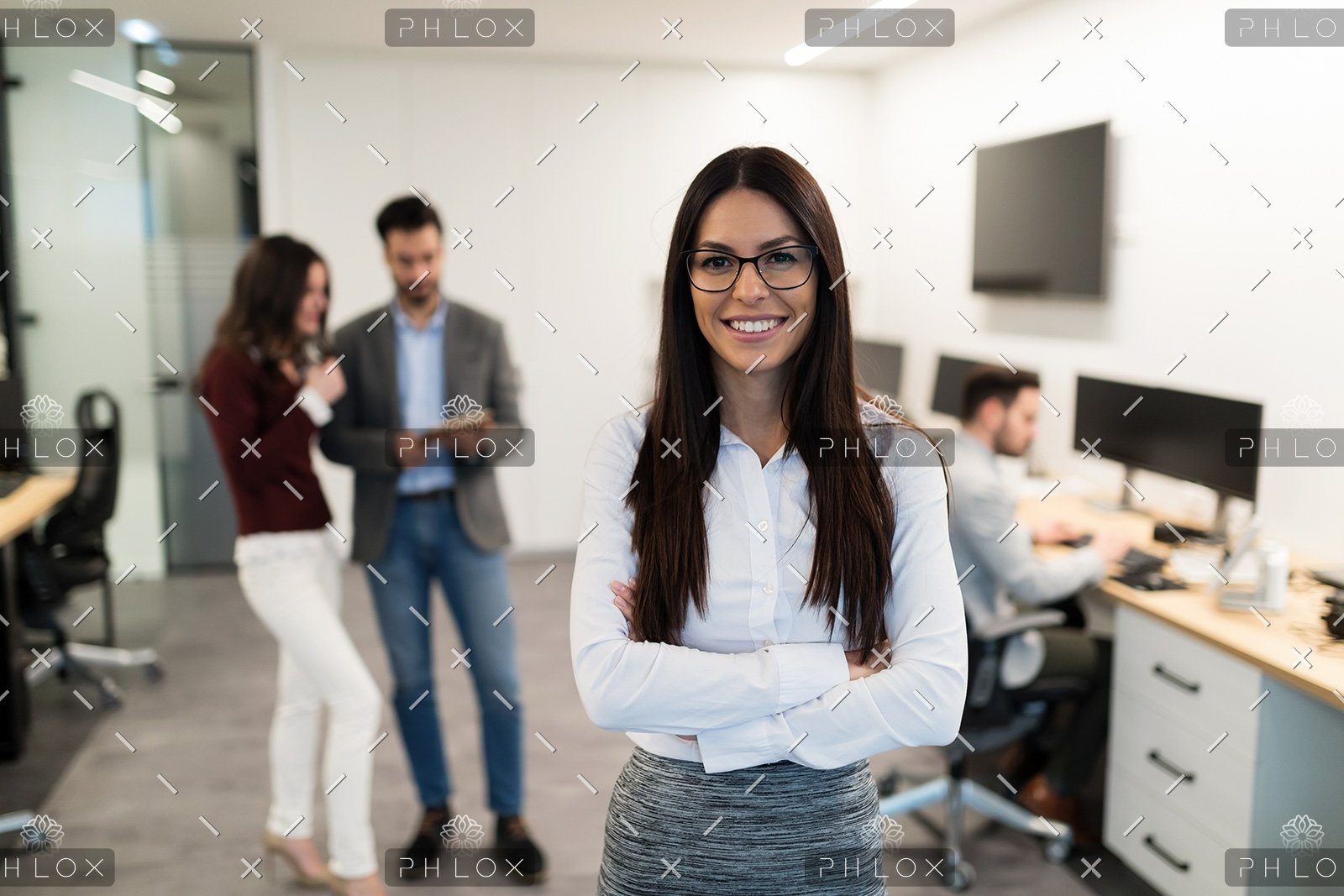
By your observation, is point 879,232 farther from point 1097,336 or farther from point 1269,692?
point 1269,692

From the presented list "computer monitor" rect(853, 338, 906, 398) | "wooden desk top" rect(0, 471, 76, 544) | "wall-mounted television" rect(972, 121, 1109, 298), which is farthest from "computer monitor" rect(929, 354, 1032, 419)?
"wooden desk top" rect(0, 471, 76, 544)

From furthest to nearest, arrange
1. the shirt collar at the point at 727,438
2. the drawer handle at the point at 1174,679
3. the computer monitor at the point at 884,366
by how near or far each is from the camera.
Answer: the computer monitor at the point at 884,366 < the drawer handle at the point at 1174,679 < the shirt collar at the point at 727,438

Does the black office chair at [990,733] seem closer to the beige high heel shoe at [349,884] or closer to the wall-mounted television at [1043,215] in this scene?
the beige high heel shoe at [349,884]

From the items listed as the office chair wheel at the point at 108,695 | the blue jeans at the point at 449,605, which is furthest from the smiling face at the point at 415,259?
the office chair wheel at the point at 108,695

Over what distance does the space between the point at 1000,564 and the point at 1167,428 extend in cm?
90

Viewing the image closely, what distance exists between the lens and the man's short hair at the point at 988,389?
2.52 m

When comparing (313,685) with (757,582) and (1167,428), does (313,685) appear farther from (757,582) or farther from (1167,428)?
(1167,428)

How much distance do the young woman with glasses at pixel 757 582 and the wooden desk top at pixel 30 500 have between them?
2.42m

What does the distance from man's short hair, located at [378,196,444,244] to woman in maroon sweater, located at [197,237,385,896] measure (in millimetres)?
187

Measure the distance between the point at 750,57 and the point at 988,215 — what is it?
1104mm

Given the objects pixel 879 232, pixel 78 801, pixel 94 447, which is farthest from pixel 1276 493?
pixel 94 447

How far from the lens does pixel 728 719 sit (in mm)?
1193

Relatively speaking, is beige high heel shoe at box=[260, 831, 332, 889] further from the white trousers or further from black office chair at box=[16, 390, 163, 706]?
black office chair at box=[16, 390, 163, 706]

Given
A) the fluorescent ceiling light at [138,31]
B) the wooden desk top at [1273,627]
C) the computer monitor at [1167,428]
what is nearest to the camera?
the wooden desk top at [1273,627]
